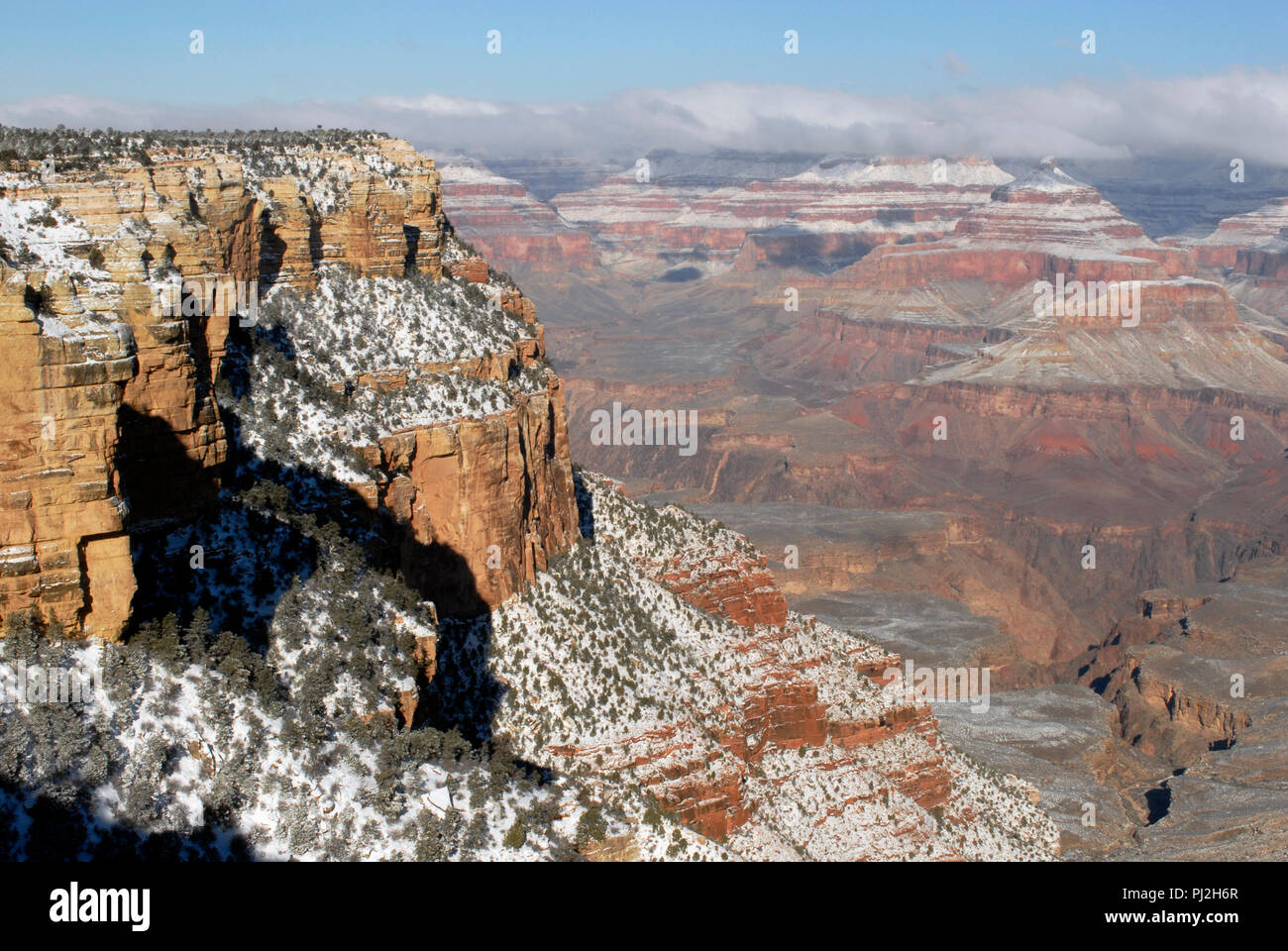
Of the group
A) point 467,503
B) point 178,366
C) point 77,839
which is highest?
point 178,366

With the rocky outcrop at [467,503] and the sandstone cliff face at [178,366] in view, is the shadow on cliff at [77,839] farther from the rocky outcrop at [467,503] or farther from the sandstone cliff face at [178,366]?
the rocky outcrop at [467,503]

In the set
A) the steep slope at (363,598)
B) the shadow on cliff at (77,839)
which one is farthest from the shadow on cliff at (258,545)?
the shadow on cliff at (77,839)

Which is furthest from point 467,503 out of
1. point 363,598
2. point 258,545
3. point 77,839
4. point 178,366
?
point 77,839

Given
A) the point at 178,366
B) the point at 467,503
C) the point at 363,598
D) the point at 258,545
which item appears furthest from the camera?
the point at 467,503

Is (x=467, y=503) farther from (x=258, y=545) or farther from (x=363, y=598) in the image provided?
(x=258, y=545)

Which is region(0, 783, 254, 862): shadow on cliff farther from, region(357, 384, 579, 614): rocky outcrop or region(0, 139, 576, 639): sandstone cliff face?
region(357, 384, 579, 614): rocky outcrop

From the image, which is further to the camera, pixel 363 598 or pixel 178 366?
pixel 363 598
